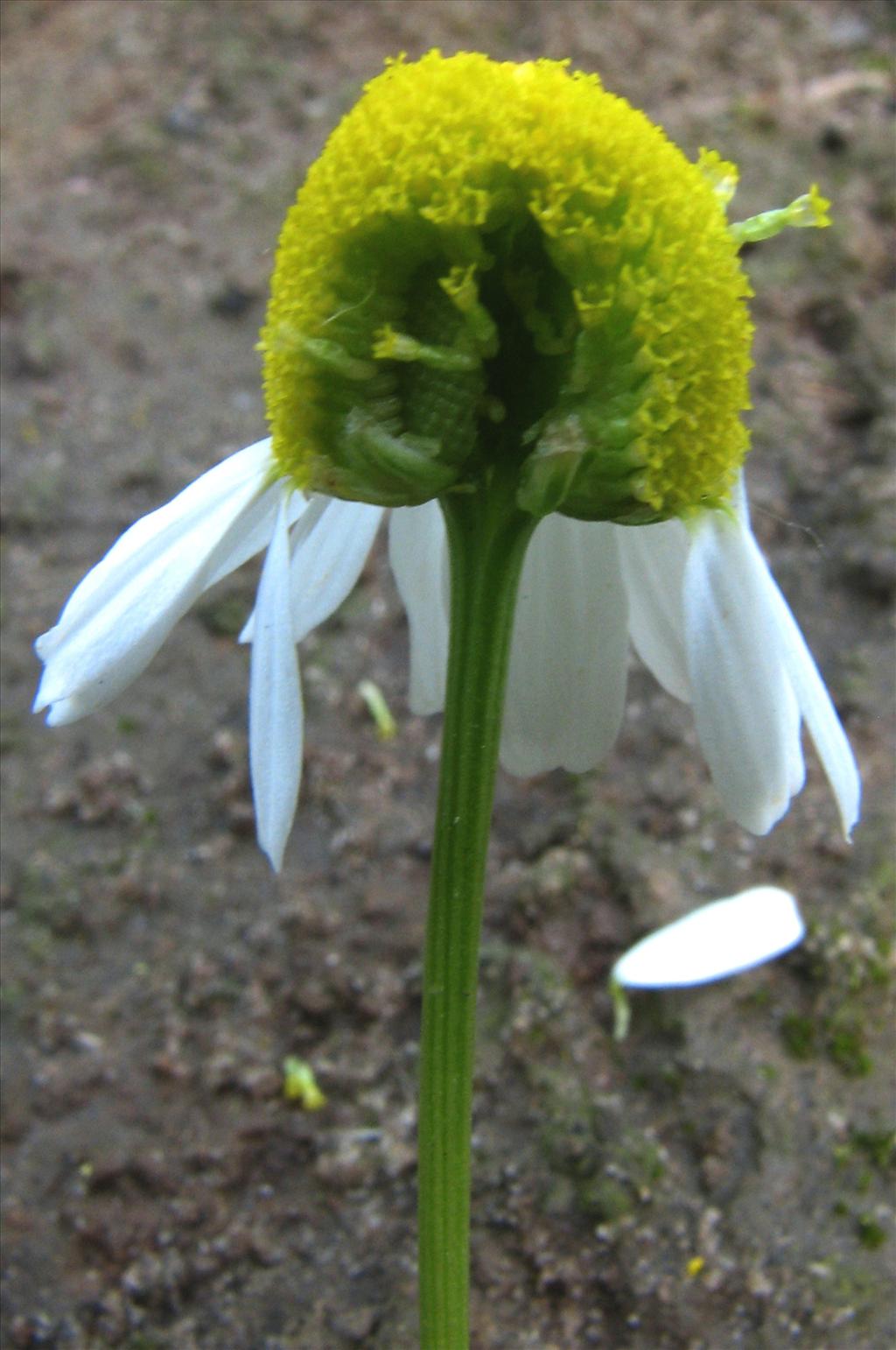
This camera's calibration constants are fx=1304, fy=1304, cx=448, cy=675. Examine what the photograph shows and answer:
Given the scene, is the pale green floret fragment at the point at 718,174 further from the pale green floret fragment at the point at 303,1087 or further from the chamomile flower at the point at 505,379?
the pale green floret fragment at the point at 303,1087

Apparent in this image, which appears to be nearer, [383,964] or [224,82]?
[383,964]

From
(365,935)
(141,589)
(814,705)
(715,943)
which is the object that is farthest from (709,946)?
(141,589)

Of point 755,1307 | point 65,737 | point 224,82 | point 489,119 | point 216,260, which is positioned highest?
point 489,119

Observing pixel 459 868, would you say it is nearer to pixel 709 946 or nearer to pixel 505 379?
pixel 505 379

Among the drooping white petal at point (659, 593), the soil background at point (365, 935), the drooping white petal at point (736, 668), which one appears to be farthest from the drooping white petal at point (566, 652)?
the soil background at point (365, 935)

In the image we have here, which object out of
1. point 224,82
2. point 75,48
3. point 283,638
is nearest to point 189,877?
point 283,638

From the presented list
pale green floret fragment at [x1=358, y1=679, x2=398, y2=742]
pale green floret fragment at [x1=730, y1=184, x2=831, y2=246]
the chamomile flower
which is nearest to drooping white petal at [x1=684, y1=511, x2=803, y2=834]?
the chamomile flower

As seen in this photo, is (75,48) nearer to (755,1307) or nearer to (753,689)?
(753,689)
